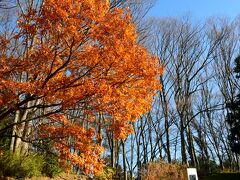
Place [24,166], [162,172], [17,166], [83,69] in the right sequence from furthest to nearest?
[162,172], [24,166], [17,166], [83,69]

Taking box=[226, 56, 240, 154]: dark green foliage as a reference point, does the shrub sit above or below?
below

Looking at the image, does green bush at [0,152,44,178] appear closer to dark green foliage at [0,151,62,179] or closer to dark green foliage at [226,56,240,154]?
dark green foliage at [0,151,62,179]

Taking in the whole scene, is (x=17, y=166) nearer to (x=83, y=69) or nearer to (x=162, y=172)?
(x=83, y=69)

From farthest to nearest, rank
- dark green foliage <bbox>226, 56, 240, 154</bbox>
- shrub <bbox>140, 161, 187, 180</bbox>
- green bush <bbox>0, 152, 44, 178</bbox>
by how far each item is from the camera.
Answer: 1. dark green foliage <bbox>226, 56, 240, 154</bbox>
2. shrub <bbox>140, 161, 187, 180</bbox>
3. green bush <bbox>0, 152, 44, 178</bbox>

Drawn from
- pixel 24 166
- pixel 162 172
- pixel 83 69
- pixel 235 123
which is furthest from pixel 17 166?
pixel 235 123

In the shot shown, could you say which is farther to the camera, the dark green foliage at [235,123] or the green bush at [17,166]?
the dark green foliage at [235,123]

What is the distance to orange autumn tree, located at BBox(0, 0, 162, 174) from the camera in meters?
7.97

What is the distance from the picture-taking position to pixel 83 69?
8.54 metres

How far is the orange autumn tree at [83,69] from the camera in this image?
314 inches

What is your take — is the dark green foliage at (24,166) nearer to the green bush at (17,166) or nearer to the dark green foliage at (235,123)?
the green bush at (17,166)

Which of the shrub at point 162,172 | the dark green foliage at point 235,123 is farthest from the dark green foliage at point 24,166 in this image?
the dark green foliage at point 235,123

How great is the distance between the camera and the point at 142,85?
8805 millimetres

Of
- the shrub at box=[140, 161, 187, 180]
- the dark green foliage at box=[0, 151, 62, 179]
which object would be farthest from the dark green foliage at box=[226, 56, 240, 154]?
the dark green foliage at box=[0, 151, 62, 179]

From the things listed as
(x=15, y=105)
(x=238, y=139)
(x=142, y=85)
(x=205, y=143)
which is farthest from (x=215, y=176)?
(x=15, y=105)
